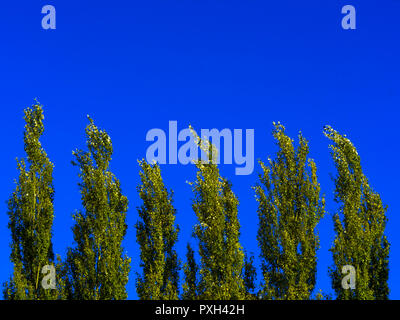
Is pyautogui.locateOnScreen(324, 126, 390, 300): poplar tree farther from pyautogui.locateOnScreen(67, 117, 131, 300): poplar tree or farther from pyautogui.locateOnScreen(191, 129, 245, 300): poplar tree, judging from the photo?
pyautogui.locateOnScreen(67, 117, 131, 300): poplar tree

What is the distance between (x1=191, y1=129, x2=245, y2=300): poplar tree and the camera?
26688mm

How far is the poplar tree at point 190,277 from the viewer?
2731cm

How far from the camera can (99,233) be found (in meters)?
28.0

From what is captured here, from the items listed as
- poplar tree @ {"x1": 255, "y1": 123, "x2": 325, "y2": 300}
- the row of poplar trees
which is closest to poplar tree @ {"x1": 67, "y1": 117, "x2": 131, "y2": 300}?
the row of poplar trees

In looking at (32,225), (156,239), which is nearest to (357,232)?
(156,239)

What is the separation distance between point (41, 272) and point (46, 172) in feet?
17.8

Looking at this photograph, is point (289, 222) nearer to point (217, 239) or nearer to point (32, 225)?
point (217, 239)

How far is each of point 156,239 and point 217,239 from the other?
349 cm

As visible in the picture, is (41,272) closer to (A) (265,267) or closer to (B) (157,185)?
(B) (157,185)

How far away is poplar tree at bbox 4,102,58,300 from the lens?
2659cm

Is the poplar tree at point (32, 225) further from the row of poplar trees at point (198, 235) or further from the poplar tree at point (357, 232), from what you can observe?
the poplar tree at point (357, 232)

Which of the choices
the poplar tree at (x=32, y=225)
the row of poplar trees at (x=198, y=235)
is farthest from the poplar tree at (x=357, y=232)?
the poplar tree at (x=32, y=225)

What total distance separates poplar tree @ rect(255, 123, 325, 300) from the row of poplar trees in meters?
0.05
